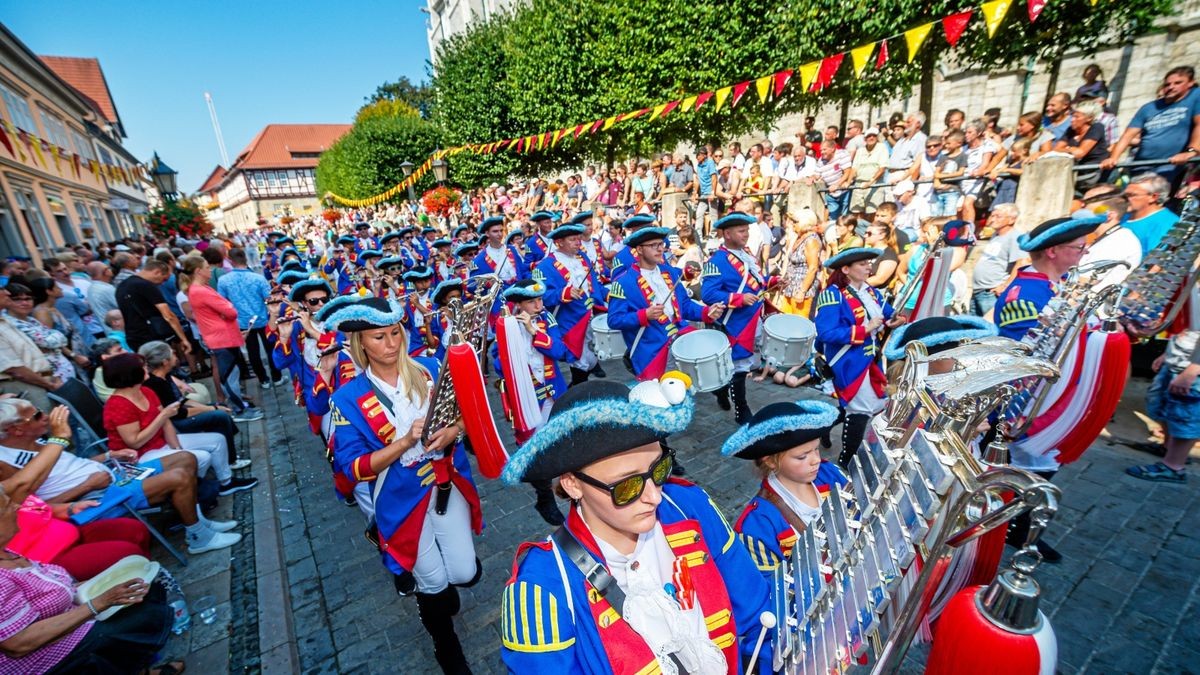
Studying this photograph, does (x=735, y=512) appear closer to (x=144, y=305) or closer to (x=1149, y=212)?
(x=1149, y=212)

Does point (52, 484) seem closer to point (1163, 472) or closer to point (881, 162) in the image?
point (1163, 472)

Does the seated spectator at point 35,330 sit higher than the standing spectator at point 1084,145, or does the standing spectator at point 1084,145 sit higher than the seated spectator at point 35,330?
the standing spectator at point 1084,145

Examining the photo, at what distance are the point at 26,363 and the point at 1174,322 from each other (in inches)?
441

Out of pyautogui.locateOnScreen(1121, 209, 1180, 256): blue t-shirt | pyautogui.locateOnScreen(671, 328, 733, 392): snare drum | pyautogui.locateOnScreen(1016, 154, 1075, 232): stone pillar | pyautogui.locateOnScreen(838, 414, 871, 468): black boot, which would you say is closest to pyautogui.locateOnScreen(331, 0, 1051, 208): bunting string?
pyautogui.locateOnScreen(1016, 154, 1075, 232): stone pillar

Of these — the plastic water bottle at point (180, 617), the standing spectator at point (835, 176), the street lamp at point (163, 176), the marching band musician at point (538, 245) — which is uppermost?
the street lamp at point (163, 176)

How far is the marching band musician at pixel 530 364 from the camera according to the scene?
4480mm

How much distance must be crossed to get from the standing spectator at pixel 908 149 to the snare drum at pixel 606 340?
789 cm

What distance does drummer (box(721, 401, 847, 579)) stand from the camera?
237 cm

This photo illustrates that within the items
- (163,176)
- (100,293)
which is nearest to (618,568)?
(100,293)

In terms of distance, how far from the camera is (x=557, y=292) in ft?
22.2

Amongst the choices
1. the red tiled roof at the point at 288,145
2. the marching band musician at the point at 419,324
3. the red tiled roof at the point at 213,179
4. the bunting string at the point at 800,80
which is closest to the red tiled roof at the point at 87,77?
the bunting string at the point at 800,80

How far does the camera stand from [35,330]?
6055mm

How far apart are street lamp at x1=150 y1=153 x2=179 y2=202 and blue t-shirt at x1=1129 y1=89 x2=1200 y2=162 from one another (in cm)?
2278

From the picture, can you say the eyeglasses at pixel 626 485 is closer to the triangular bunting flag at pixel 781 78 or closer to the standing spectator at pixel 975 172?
the standing spectator at pixel 975 172
